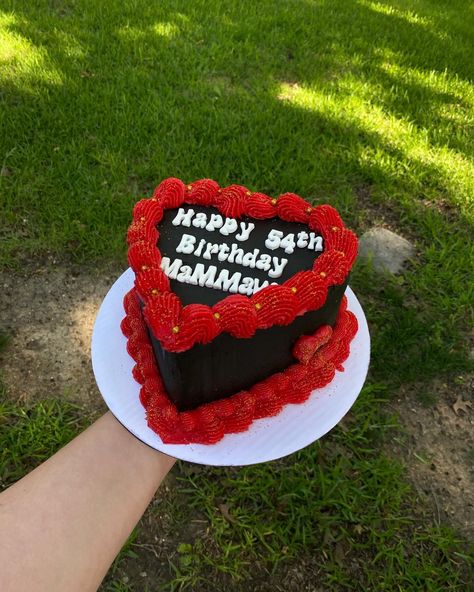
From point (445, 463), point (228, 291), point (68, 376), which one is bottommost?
point (68, 376)

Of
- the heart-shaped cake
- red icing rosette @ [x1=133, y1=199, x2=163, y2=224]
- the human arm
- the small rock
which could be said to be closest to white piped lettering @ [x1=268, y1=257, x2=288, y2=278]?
the heart-shaped cake

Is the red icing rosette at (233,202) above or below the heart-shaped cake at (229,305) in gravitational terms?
above

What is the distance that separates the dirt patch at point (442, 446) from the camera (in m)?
2.66

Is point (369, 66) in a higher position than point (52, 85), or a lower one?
higher

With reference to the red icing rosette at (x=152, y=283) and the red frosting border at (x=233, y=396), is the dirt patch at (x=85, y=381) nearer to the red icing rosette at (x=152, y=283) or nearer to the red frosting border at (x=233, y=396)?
the red frosting border at (x=233, y=396)

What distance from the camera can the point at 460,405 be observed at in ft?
9.86

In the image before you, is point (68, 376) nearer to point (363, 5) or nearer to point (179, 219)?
point (179, 219)

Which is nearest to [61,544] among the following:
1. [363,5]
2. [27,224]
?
[27,224]

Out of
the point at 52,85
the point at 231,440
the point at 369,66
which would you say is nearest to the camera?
the point at 231,440

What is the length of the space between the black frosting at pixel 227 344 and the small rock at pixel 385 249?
63.4 inches

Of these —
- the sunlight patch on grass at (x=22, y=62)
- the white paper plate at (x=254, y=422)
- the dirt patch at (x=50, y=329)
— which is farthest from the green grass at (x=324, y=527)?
the sunlight patch on grass at (x=22, y=62)

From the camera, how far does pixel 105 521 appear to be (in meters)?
1.91

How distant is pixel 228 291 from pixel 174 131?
2738 millimetres

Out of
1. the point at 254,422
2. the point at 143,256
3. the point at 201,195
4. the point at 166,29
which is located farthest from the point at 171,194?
the point at 166,29
